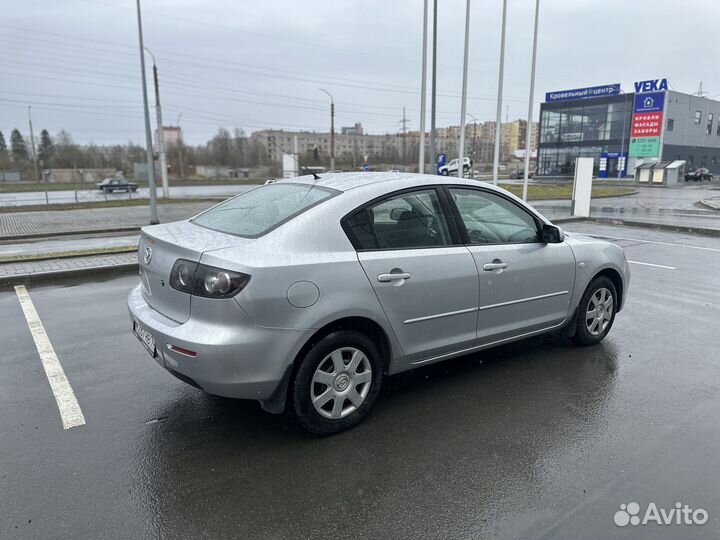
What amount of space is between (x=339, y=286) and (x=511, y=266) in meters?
1.62

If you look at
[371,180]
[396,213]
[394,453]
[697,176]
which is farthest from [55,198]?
[697,176]

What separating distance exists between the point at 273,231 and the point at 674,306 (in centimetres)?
562

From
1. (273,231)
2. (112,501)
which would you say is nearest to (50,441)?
(112,501)

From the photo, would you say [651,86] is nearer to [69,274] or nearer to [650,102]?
[650,102]

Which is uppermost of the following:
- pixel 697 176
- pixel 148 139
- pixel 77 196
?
pixel 148 139

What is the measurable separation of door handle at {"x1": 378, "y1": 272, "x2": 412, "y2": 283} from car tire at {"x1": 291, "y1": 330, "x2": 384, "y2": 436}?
0.39m

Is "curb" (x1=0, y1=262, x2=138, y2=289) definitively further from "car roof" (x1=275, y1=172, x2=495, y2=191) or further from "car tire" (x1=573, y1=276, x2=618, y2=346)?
"car tire" (x1=573, y1=276, x2=618, y2=346)

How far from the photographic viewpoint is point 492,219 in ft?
14.2

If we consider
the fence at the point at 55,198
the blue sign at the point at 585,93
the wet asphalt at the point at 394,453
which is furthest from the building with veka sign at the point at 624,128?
the wet asphalt at the point at 394,453

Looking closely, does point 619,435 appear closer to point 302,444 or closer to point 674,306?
point 302,444

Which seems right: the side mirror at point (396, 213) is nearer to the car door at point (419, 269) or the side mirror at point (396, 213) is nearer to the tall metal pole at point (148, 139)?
the car door at point (419, 269)

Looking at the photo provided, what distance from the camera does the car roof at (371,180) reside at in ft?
12.7

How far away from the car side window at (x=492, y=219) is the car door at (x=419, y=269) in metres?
0.19

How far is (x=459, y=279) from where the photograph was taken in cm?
386
